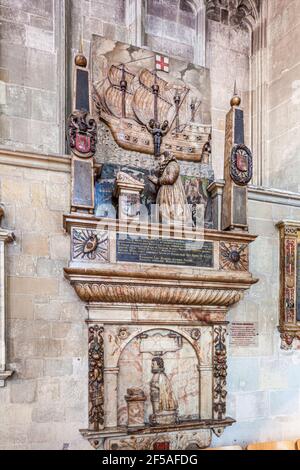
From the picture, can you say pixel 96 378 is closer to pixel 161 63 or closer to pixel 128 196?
pixel 128 196

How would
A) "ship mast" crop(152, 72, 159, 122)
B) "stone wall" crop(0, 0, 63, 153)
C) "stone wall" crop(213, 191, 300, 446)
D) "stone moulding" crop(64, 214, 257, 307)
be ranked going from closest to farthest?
"stone moulding" crop(64, 214, 257, 307), "stone wall" crop(213, 191, 300, 446), "ship mast" crop(152, 72, 159, 122), "stone wall" crop(0, 0, 63, 153)

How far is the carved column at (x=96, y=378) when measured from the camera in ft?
11.8

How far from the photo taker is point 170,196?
414cm

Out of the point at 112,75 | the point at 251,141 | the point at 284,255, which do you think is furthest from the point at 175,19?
the point at 284,255

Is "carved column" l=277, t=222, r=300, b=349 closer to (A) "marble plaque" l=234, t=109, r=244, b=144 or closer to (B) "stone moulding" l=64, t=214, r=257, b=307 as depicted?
(B) "stone moulding" l=64, t=214, r=257, b=307

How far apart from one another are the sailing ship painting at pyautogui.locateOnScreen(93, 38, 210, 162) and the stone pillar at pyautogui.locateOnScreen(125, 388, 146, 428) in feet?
7.73

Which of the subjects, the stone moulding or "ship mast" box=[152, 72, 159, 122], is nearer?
the stone moulding

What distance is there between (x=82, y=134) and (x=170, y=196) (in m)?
1.04

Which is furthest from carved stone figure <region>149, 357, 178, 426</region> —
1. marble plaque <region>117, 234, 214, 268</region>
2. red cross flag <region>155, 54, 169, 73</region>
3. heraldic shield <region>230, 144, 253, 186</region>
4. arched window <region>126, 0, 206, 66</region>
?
arched window <region>126, 0, 206, 66</region>

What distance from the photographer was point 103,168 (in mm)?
4098

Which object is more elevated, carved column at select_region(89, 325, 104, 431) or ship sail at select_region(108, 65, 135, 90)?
ship sail at select_region(108, 65, 135, 90)

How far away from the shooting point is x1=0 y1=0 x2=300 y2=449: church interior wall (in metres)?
3.49

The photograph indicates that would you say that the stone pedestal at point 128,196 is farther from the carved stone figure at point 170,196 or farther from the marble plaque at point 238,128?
the marble plaque at point 238,128

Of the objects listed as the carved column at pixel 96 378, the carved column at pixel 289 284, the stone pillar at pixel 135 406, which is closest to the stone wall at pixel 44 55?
the carved column at pixel 96 378
